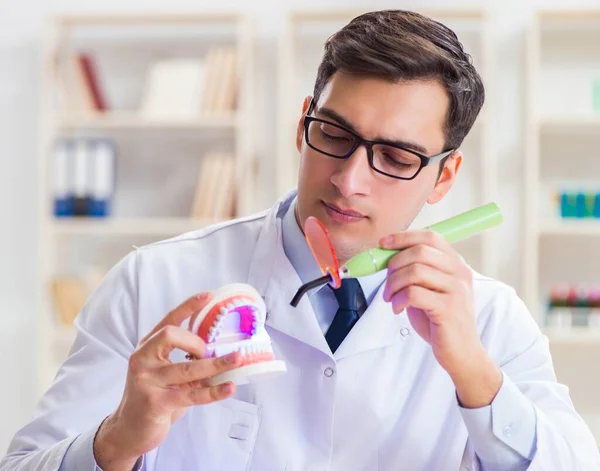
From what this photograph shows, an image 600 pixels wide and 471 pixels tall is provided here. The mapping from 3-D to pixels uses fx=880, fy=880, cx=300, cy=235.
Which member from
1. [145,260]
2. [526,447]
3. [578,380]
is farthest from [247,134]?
[526,447]

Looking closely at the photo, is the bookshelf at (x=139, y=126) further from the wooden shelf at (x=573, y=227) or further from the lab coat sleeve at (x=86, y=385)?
the lab coat sleeve at (x=86, y=385)

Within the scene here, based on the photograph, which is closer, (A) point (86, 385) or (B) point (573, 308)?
(A) point (86, 385)

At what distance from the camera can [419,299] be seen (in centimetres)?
112

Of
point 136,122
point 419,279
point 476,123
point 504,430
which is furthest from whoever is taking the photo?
point 136,122

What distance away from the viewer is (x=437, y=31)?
145 centimetres

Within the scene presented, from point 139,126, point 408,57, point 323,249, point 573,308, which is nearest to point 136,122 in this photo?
point 139,126

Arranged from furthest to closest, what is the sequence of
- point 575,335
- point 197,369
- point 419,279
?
1. point 575,335
2. point 419,279
3. point 197,369

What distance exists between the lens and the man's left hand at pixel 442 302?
112 centimetres

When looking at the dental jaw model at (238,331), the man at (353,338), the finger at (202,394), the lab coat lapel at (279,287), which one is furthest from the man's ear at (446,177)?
the finger at (202,394)

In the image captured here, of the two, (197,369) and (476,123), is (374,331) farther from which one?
(476,123)

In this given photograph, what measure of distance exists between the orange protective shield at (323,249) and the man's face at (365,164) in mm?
161

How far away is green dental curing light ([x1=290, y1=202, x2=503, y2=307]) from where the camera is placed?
1.13 meters

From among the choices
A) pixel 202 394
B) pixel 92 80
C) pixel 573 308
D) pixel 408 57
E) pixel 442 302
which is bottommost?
pixel 573 308

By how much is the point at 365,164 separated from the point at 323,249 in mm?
225
